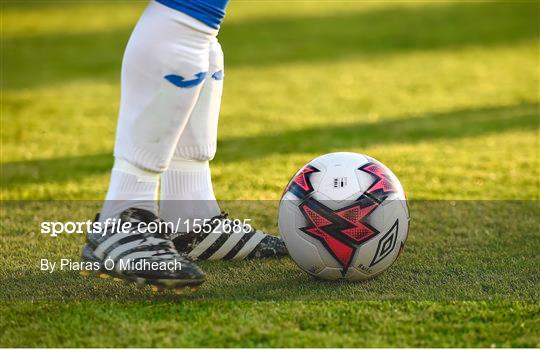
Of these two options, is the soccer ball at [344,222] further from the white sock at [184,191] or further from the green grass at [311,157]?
the white sock at [184,191]

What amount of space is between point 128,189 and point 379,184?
0.92m

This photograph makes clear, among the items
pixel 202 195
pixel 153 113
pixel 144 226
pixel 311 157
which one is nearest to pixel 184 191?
pixel 202 195

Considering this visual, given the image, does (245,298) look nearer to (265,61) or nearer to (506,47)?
(265,61)

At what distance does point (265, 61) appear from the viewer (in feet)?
35.1

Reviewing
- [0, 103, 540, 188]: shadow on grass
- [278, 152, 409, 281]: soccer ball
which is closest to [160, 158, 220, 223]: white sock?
[278, 152, 409, 281]: soccer ball

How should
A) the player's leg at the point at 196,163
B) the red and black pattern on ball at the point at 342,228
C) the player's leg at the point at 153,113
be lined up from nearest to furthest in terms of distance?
the player's leg at the point at 153,113 < the red and black pattern on ball at the point at 342,228 < the player's leg at the point at 196,163

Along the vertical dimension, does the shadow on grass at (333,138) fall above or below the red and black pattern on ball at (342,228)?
below

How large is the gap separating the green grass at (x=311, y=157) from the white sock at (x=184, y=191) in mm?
235

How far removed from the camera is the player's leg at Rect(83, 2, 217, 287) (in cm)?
290

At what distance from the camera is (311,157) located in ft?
18.9

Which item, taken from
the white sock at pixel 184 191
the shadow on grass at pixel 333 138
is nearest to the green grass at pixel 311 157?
the shadow on grass at pixel 333 138

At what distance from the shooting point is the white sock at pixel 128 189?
304cm

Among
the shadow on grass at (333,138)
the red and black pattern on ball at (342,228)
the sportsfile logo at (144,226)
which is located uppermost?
the red and black pattern on ball at (342,228)

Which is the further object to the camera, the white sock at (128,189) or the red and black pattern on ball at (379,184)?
the red and black pattern on ball at (379,184)
